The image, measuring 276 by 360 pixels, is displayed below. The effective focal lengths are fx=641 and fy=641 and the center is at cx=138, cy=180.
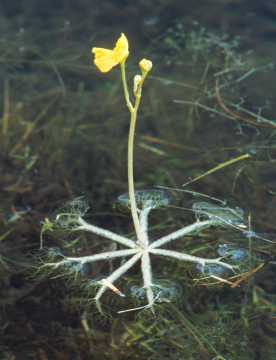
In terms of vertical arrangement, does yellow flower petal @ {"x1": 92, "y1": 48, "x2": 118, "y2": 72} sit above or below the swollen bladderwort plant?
above

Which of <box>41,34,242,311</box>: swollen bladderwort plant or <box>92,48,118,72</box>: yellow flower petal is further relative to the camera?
<box>41,34,242,311</box>: swollen bladderwort plant

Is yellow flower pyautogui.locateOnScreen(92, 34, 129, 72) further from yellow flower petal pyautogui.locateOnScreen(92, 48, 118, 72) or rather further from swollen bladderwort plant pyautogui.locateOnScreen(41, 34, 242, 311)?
swollen bladderwort plant pyautogui.locateOnScreen(41, 34, 242, 311)

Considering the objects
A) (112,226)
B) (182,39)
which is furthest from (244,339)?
(182,39)

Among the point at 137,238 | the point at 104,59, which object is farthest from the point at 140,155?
the point at 104,59

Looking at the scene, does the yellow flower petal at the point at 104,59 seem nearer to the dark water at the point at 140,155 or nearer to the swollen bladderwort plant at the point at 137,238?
the swollen bladderwort plant at the point at 137,238

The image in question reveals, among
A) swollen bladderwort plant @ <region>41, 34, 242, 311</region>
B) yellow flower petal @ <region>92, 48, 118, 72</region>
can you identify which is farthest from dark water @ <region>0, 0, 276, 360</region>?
yellow flower petal @ <region>92, 48, 118, 72</region>

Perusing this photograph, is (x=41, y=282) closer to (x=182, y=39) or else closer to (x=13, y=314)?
(x=13, y=314)
